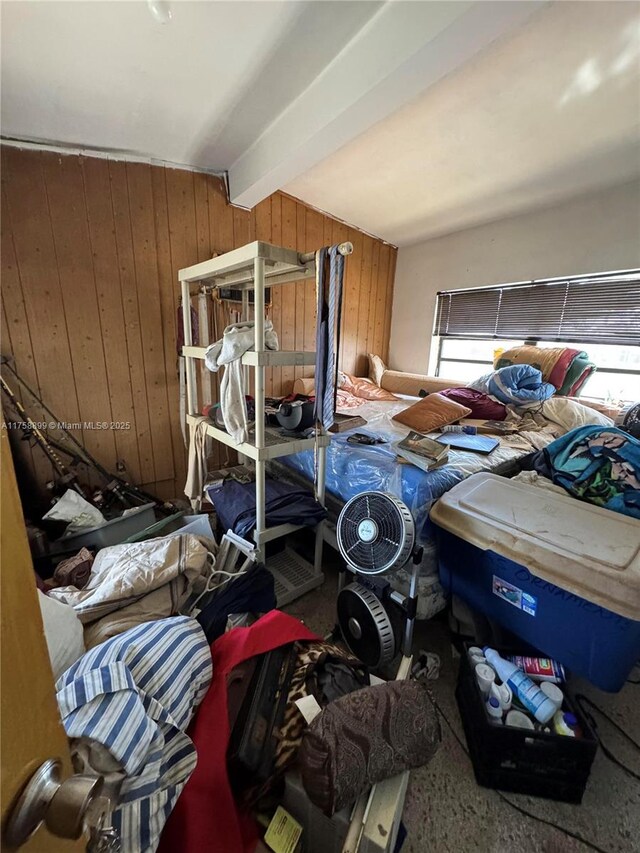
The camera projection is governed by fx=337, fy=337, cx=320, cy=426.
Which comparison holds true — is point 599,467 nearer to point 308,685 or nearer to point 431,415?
point 431,415

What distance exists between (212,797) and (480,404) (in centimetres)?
259

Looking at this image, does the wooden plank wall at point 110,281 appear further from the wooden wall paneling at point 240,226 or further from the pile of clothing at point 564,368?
the pile of clothing at point 564,368

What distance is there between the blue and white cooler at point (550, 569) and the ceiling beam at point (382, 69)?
5.28 feet

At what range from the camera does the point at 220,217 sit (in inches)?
103

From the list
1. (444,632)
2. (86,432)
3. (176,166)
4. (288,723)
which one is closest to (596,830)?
(444,632)

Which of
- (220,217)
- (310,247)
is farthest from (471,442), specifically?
(220,217)

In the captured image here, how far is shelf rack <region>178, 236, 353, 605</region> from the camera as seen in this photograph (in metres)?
1.46

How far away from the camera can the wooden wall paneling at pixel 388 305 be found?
13.0 ft

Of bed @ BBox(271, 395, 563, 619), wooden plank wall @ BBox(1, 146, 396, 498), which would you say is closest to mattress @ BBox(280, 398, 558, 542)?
bed @ BBox(271, 395, 563, 619)

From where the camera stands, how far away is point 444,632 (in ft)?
5.32

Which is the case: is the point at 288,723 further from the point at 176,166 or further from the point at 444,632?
the point at 176,166

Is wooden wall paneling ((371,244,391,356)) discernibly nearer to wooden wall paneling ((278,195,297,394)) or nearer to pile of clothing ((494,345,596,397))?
wooden wall paneling ((278,195,297,394))

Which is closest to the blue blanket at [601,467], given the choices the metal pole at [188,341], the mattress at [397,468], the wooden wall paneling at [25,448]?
the mattress at [397,468]

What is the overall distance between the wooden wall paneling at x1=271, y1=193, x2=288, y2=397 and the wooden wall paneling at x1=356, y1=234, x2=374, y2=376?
41.3 inches
